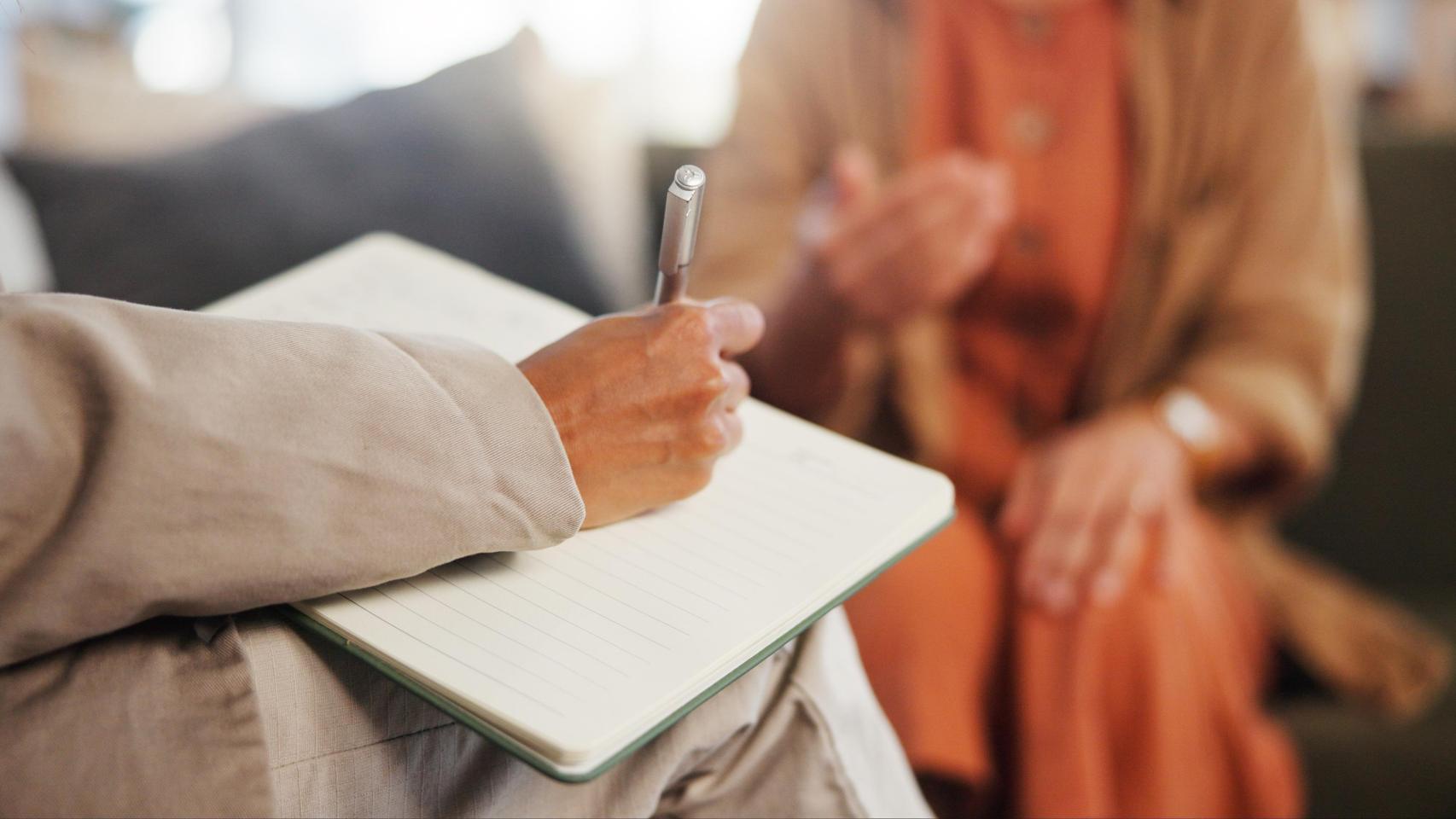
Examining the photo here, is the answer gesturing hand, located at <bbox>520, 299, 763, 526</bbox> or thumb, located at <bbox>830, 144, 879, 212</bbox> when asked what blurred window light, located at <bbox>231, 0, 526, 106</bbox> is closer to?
thumb, located at <bbox>830, 144, 879, 212</bbox>

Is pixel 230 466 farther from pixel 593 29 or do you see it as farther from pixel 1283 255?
pixel 593 29

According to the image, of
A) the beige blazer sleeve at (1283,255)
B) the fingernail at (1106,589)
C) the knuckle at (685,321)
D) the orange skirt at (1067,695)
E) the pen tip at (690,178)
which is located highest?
the pen tip at (690,178)

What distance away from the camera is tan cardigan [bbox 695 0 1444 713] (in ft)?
3.20

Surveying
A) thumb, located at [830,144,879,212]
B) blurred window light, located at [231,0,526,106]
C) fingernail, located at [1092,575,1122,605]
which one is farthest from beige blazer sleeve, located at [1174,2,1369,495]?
blurred window light, located at [231,0,526,106]

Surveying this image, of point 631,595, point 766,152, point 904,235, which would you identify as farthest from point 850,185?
point 631,595

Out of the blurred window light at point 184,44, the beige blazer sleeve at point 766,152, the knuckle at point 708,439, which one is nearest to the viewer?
the knuckle at point 708,439

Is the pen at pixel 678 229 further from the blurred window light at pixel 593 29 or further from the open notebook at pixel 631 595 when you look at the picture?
the blurred window light at pixel 593 29

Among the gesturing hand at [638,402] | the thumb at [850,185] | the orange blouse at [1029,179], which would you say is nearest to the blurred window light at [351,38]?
the orange blouse at [1029,179]

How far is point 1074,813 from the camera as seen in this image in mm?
764

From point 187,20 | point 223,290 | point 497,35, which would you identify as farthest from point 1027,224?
point 187,20

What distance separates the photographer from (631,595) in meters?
0.44

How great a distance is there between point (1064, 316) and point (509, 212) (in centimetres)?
51

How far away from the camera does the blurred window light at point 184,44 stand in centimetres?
177

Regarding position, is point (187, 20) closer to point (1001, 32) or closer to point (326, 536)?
point (1001, 32)
